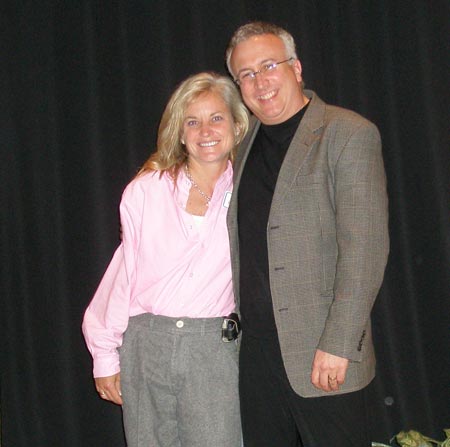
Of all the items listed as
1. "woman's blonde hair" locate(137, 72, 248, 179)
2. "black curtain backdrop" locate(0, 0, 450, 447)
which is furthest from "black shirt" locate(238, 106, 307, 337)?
"black curtain backdrop" locate(0, 0, 450, 447)

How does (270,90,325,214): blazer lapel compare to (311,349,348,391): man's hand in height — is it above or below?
above

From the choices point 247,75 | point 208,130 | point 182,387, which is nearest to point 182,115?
point 208,130

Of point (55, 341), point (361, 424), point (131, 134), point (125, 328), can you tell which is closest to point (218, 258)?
point (125, 328)

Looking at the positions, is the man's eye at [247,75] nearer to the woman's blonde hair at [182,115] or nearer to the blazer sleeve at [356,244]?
the woman's blonde hair at [182,115]

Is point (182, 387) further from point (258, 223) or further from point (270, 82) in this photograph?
point (270, 82)

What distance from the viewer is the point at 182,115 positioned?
192cm

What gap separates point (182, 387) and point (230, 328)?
0.24m

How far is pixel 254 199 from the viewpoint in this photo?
67.3 inches

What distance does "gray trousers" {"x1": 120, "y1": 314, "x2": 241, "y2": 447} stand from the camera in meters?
1.69

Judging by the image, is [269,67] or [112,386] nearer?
[269,67]

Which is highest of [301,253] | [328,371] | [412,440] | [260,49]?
[260,49]

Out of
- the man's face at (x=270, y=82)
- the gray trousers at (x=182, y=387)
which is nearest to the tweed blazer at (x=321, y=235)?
the man's face at (x=270, y=82)

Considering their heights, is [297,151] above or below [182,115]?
below

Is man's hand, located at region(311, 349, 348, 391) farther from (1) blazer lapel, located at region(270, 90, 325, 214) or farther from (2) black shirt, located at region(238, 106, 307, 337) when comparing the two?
(1) blazer lapel, located at region(270, 90, 325, 214)
